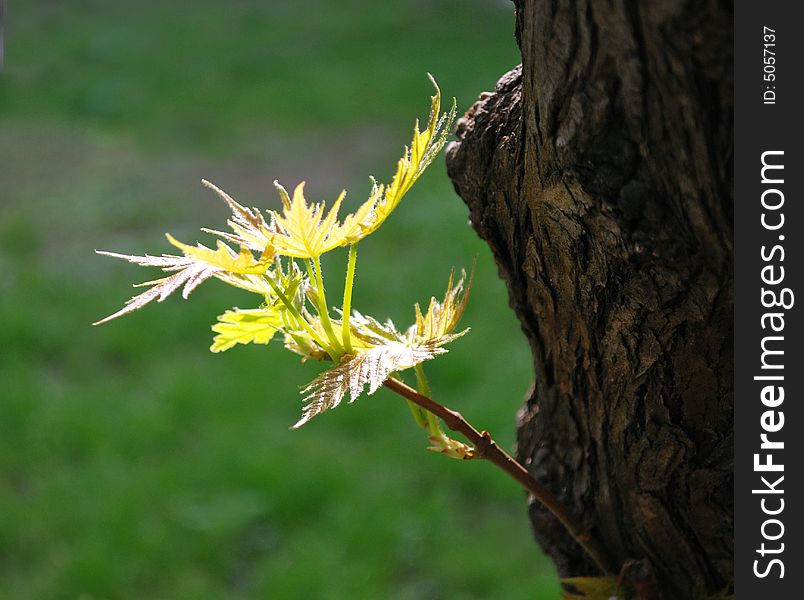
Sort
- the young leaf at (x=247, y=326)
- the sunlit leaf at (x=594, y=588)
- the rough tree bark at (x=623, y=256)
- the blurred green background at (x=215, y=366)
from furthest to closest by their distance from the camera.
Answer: the blurred green background at (x=215, y=366) < the sunlit leaf at (x=594, y=588) < the young leaf at (x=247, y=326) < the rough tree bark at (x=623, y=256)

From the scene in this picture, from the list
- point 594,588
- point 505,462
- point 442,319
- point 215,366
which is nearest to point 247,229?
point 442,319

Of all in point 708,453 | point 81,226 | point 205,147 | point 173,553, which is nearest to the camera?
point 708,453

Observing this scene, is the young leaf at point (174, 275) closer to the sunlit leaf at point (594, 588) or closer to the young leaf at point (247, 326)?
the young leaf at point (247, 326)

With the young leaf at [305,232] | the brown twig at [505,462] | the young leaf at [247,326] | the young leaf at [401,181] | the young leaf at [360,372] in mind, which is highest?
the young leaf at [401,181]

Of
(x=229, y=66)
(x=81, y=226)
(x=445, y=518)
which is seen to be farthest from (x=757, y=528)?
(x=229, y=66)

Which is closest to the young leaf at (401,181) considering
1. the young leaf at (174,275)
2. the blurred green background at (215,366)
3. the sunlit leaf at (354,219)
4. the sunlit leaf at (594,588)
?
the sunlit leaf at (354,219)

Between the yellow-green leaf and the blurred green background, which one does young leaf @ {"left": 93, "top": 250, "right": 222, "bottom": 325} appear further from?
the blurred green background

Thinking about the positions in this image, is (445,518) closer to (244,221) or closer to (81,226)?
(244,221)

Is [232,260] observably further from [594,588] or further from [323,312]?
[594,588]
